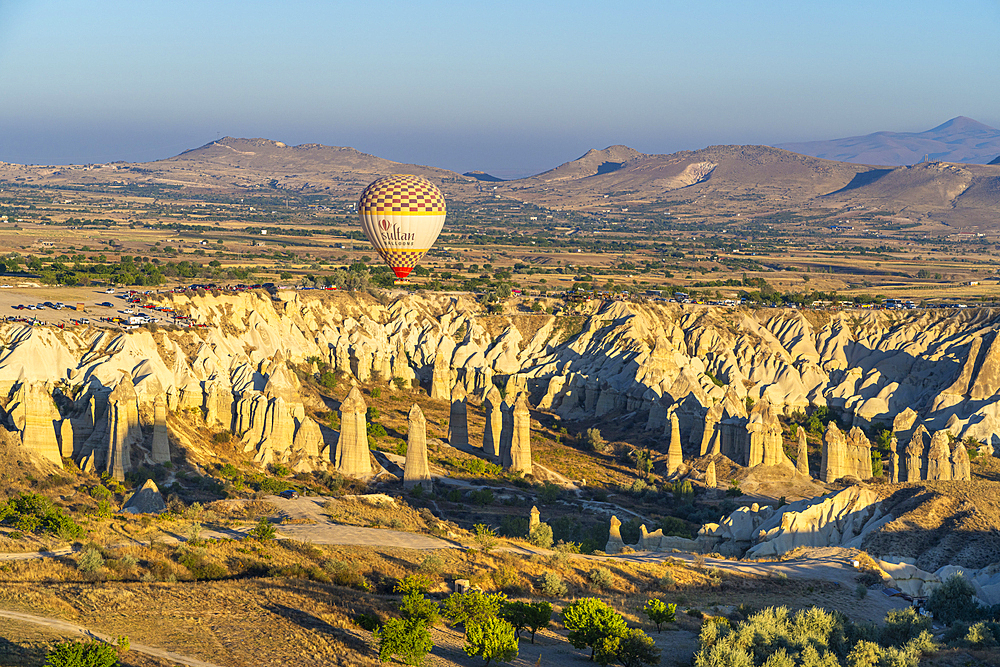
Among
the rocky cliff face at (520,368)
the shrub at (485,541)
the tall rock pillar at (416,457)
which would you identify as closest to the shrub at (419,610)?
the shrub at (485,541)

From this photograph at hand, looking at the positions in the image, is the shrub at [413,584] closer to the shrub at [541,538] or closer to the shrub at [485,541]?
the shrub at [485,541]

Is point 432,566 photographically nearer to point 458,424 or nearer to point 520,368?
point 458,424

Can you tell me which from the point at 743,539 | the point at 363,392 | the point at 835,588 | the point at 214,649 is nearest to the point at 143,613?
the point at 214,649

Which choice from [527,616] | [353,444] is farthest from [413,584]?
[353,444]

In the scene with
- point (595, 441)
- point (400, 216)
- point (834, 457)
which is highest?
point (400, 216)

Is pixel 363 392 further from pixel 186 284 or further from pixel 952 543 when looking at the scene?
pixel 952 543

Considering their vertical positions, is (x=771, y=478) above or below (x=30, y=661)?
below

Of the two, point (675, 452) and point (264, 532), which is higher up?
point (264, 532)
